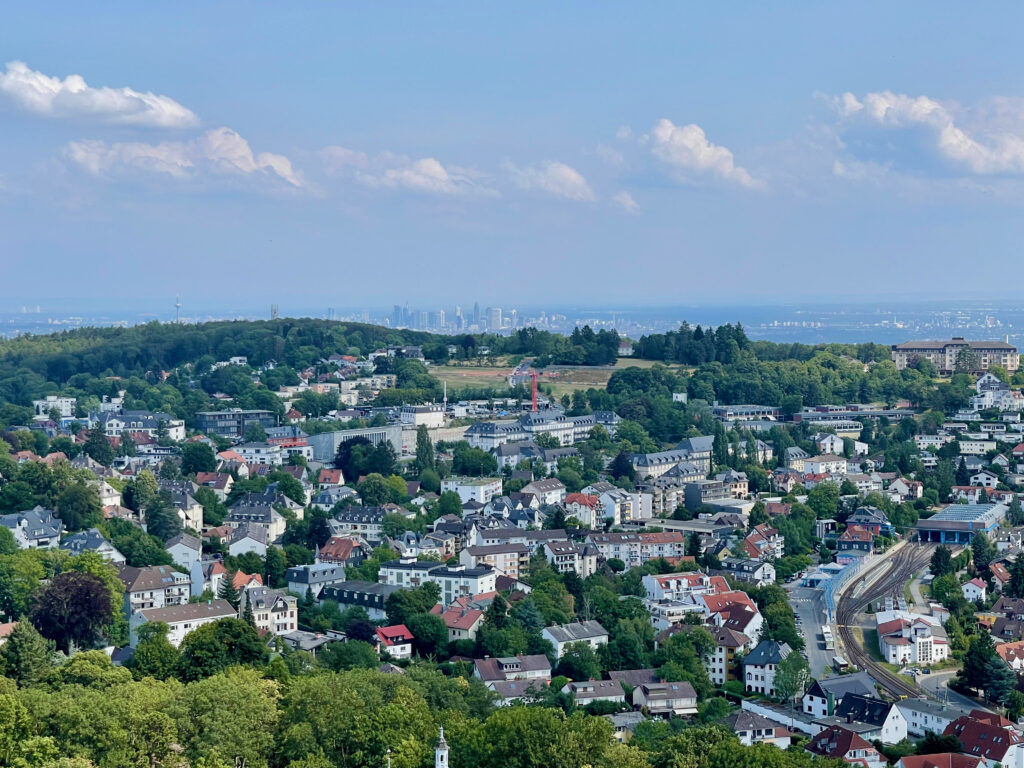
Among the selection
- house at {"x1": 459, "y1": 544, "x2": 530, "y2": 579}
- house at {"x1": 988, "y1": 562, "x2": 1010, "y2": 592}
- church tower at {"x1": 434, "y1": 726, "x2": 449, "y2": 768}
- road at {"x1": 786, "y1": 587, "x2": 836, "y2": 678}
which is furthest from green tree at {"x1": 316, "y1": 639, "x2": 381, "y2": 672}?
house at {"x1": 988, "y1": 562, "x2": 1010, "y2": 592}

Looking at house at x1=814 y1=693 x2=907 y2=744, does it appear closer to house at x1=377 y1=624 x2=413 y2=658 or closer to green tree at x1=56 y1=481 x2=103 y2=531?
house at x1=377 y1=624 x2=413 y2=658

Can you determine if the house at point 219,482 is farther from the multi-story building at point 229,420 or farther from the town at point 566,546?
the multi-story building at point 229,420

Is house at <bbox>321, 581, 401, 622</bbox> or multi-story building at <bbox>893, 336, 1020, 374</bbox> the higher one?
multi-story building at <bbox>893, 336, 1020, 374</bbox>

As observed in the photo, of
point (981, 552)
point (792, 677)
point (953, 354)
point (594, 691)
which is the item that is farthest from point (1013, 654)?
point (953, 354)

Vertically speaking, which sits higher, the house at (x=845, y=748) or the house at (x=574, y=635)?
the house at (x=574, y=635)

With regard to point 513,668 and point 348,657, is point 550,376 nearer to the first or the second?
point 513,668

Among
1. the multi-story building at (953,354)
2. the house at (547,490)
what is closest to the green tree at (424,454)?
the house at (547,490)
